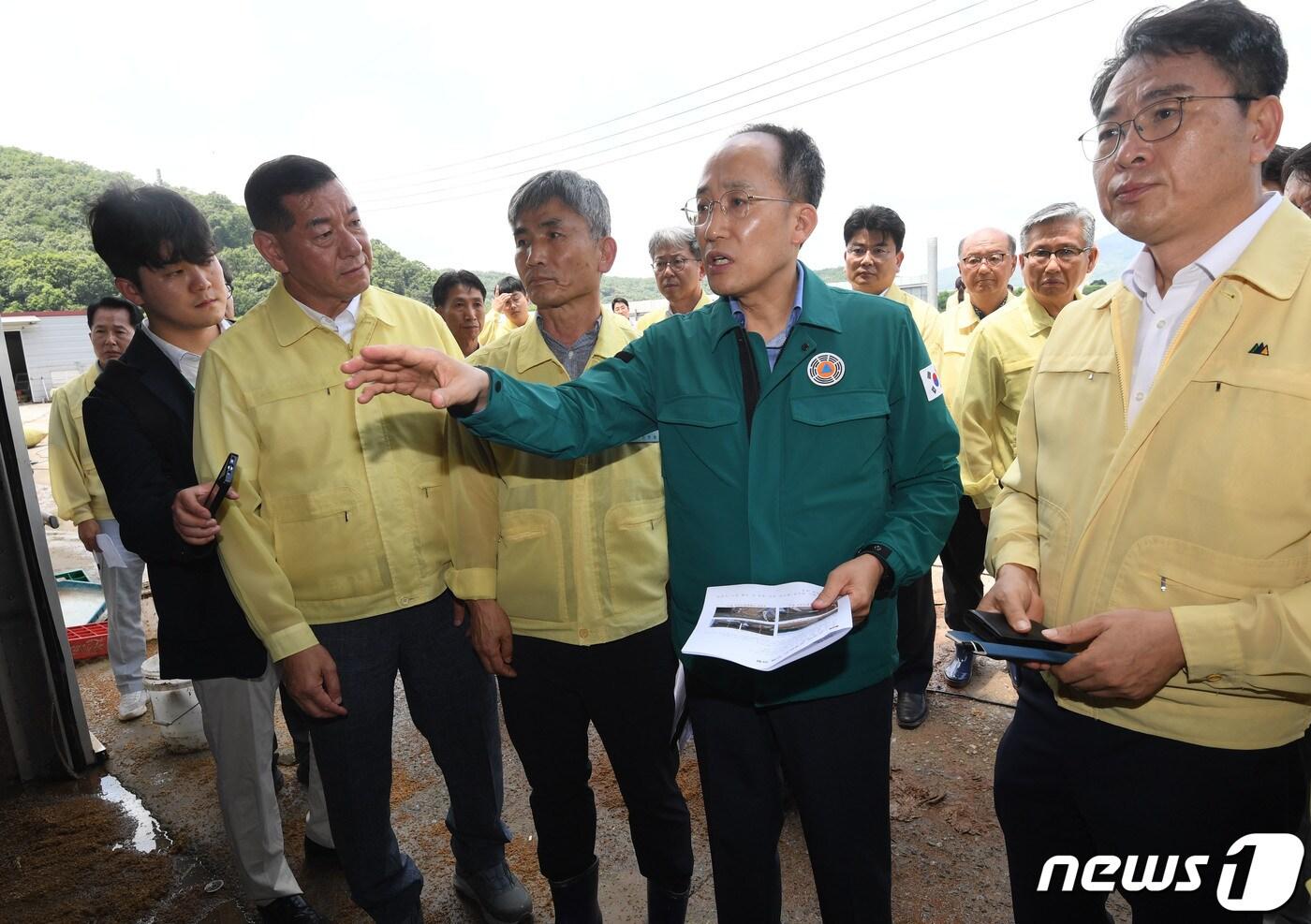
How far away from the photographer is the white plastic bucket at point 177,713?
151 inches

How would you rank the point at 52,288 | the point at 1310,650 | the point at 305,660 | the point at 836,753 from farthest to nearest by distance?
1. the point at 52,288
2. the point at 305,660
3. the point at 836,753
4. the point at 1310,650

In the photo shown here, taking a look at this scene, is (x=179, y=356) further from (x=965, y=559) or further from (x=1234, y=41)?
(x=965, y=559)

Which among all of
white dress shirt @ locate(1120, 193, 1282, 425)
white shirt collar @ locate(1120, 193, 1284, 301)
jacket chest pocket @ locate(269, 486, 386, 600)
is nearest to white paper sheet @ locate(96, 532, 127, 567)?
jacket chest pocket @ locate(269, 486, 386, 600)

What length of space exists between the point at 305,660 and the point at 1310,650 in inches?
88.1

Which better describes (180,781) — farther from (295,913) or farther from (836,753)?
(836,753)

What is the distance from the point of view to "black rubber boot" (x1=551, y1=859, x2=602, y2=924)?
2223 millimetres

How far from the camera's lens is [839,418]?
1652 mm

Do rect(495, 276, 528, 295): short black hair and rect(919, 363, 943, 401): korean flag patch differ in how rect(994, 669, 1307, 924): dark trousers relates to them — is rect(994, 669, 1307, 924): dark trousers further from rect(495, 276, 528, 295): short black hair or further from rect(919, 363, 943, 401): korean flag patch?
rect(495, 276, 528, 295): short black hair

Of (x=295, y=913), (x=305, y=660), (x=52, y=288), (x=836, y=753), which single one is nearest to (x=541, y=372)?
(x=305, y=660)

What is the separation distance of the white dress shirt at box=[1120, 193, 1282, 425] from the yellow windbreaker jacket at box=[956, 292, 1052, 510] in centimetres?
179

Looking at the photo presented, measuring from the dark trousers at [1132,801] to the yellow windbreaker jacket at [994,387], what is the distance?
1.93m

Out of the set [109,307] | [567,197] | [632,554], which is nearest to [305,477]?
[632,554]

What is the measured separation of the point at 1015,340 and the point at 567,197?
2237mm

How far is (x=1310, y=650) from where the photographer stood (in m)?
1.27
